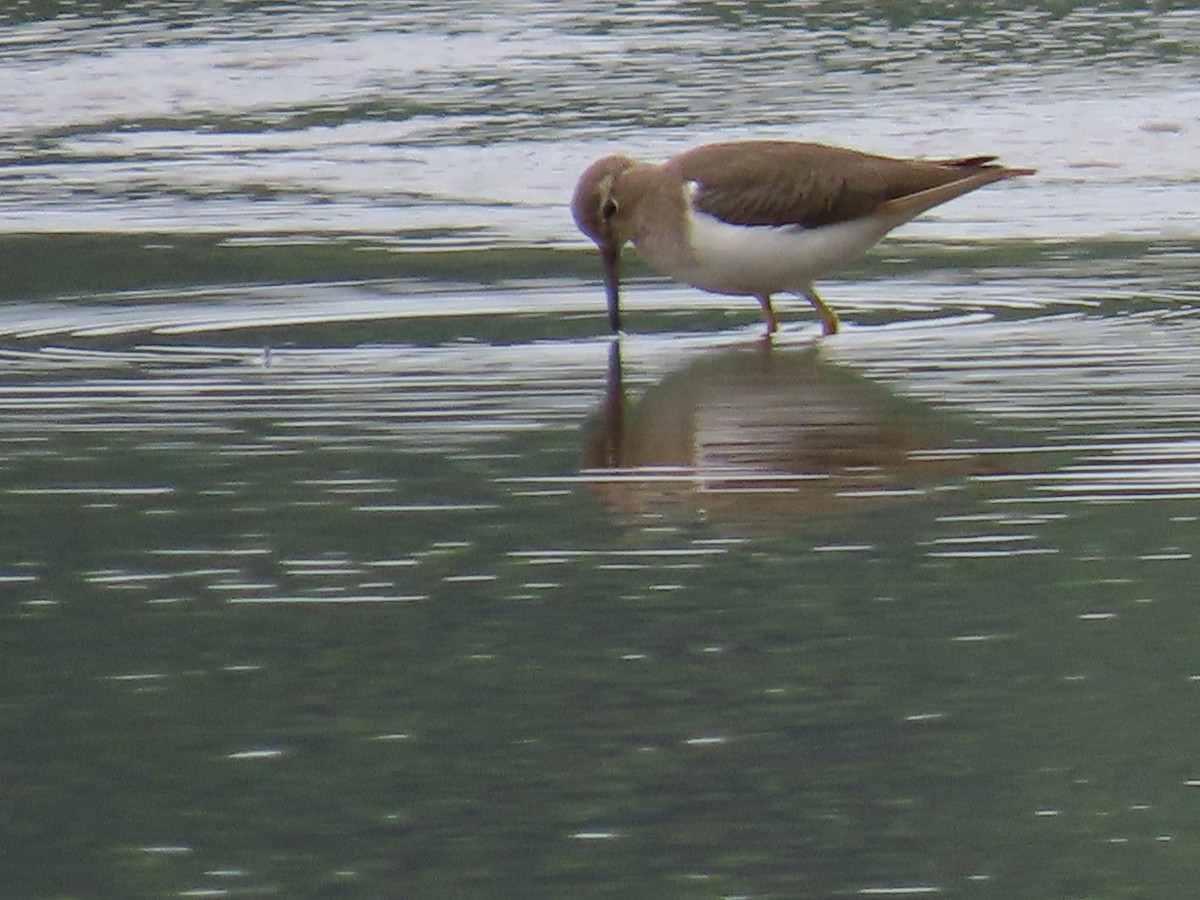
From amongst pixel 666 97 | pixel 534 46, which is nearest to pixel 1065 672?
pixel 666 97

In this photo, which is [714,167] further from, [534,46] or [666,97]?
[534,46]

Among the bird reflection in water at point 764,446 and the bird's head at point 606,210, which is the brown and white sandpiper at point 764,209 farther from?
the bird reflection in water at point 764,446

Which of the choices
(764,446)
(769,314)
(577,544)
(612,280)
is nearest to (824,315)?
(769,314)

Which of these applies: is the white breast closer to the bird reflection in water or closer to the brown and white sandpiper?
the brown and white sandpiper

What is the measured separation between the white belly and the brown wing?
5 centimetres

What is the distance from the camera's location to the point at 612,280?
10969 mm

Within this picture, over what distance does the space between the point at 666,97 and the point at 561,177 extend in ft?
7.37

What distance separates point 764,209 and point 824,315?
1.38 ft

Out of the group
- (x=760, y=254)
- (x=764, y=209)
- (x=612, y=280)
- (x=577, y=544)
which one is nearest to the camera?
(x=577, y=544)

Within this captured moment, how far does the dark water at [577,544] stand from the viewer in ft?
16.5

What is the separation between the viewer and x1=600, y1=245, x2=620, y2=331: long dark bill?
10.8 meters

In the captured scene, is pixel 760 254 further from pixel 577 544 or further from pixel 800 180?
pixel 577 544

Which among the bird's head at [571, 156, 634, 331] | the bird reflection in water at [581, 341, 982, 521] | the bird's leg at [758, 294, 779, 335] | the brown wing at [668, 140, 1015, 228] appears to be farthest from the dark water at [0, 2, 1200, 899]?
the brown wing at [668, 140, 1015, 228]

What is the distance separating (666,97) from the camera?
16594 millimetres
